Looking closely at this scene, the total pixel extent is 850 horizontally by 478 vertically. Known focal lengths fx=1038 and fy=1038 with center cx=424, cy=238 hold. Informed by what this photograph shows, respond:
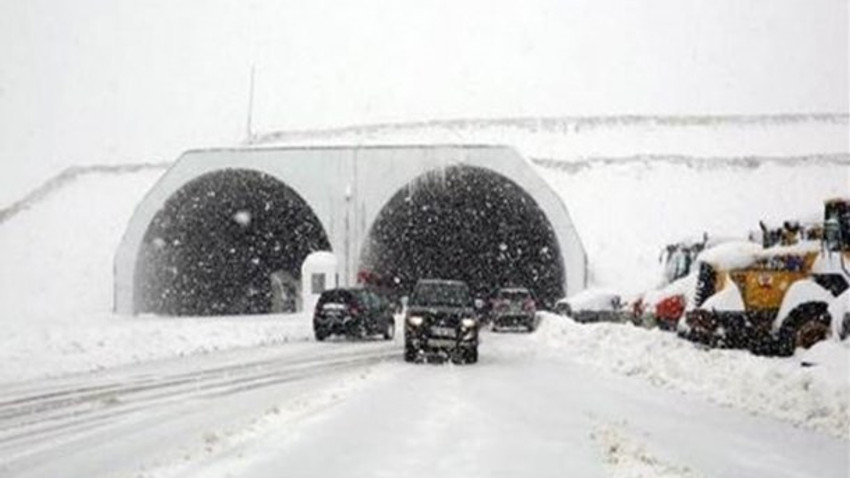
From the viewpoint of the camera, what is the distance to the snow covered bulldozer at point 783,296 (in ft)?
69.9

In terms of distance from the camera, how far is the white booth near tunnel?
45.6 meters

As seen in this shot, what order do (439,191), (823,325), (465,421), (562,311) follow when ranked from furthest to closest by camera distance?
(439,191) → (562,311) → (823,325) → (465,421)

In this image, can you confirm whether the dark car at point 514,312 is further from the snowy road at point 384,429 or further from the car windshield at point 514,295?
the snowy road at point 384,429

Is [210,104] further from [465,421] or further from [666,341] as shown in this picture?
[465,421]

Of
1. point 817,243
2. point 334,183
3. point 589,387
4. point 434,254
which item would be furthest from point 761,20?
point 589,387

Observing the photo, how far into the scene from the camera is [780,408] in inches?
558

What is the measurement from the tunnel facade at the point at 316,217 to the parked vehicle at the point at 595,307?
86.5 inches

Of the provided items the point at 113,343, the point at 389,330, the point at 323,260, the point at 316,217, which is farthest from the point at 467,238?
the point at 113,343

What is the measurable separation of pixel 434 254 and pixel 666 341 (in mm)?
40630

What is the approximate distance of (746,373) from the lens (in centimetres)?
1683

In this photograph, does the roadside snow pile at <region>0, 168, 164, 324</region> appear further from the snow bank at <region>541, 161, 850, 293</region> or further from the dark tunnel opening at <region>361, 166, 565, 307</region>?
the snow bank at <region>541, 161, 850, 293</region>

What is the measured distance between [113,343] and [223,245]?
2884 centimetres

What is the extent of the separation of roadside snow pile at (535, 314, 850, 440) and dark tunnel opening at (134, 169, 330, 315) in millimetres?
25352

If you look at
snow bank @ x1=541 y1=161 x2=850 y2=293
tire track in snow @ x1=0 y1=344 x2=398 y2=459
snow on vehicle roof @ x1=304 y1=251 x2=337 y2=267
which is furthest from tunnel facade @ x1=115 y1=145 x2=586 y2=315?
tire track in snow @ x1=0 y1=344 x2=398 y2=459
